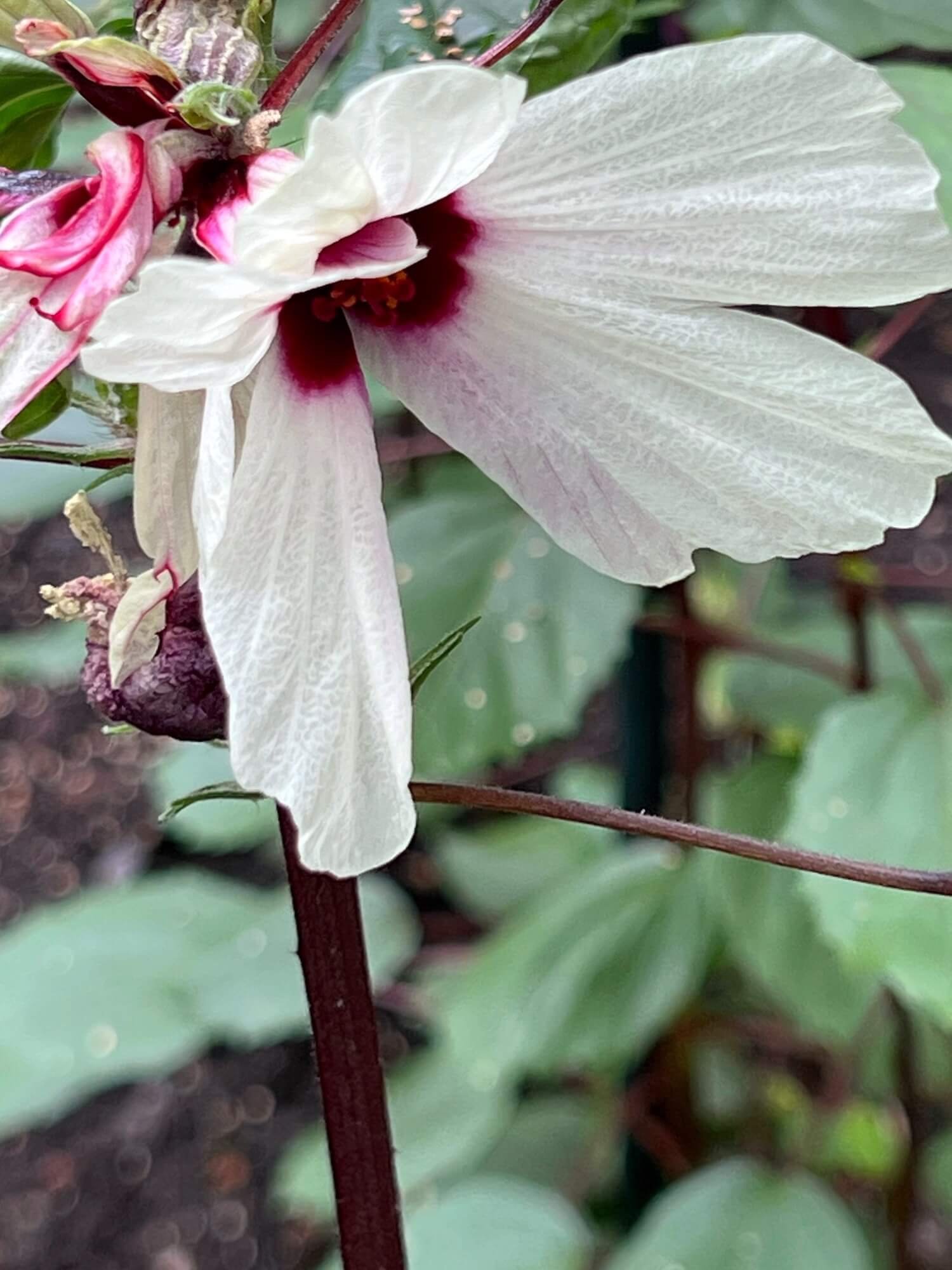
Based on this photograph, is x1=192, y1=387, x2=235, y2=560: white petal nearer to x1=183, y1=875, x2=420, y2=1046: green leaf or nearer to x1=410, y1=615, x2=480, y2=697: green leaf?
x1=410, y1=615, x2=480, y2=697: green leaf

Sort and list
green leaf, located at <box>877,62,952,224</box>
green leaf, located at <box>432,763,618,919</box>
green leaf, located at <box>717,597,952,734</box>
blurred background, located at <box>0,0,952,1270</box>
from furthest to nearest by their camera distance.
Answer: green leaf, located at <box>432,763,618,919</box>, green leaf, located at <box>717,597,952,734</box>, blurred background, located at <box>0,0,952,1270</box>, green leaf, located at <box>877,62,952,224</box>

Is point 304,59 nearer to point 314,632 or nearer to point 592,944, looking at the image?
point 314,632

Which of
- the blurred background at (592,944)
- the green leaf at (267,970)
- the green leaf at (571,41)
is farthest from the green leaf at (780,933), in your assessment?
the green leaf at (571,41)

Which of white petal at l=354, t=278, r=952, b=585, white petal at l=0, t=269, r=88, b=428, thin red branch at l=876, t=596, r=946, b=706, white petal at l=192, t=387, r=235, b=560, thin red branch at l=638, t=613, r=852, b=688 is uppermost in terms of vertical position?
white petal at l=0, t=269, r=88, b=428

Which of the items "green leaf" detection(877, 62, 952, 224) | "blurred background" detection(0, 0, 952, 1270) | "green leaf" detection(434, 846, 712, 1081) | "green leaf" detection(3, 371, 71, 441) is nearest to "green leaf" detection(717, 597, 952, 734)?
"blurred background" detection(0, 0, 952, 1270)

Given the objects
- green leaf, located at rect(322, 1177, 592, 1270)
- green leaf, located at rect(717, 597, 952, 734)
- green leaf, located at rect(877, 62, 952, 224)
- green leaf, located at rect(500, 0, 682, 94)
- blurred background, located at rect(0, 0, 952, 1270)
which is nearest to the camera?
green leaf, located at rect(500, 0, 682, 94)

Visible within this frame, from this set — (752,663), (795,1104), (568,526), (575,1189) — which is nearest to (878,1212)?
(795,1104)

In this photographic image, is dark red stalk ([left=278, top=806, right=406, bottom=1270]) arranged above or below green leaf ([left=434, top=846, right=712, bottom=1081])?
above
